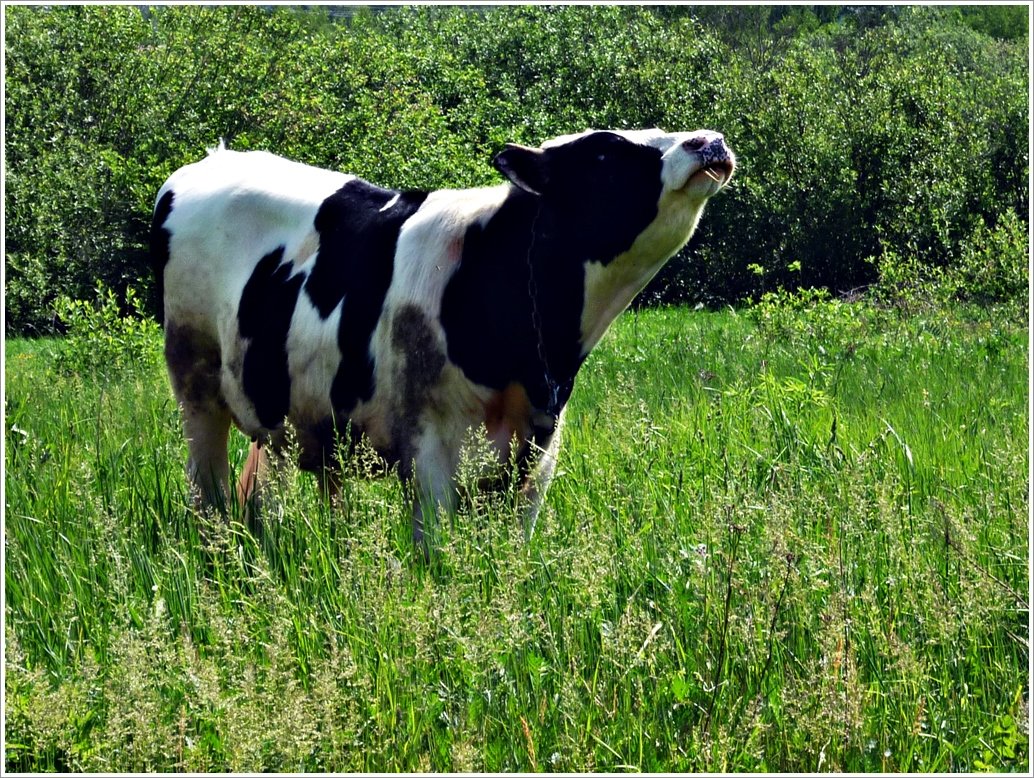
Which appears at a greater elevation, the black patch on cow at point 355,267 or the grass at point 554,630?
the black patch on cow at point 355,267

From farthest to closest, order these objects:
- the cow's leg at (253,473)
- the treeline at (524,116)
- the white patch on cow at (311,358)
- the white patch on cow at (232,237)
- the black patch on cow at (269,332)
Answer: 1. the treeline at (524,116)
2. the cow's leg at (253,473)
3. the white patch on cow at (232,237)
4. the black patch on cow at (269,332)
5. the white patch on cow at (311,358)

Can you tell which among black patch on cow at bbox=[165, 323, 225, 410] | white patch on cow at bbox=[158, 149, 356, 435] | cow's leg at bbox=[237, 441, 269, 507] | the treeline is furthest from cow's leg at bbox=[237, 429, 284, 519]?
the treeline

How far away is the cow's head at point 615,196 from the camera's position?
14.5 feet

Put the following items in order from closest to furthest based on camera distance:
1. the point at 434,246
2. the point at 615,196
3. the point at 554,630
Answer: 1. the point at 554,630
2. the point at 615,196
3. the point at 434,246

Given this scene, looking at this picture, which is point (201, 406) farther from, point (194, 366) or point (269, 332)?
point (269, 332)

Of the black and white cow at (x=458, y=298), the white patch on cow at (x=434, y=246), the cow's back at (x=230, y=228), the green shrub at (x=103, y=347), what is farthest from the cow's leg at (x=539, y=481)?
the green shrub at (x=103, y=347)

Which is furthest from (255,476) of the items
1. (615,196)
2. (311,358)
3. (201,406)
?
(615,196)

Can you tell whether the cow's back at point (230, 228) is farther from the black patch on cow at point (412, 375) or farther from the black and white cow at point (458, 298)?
the black patch on cow at point (412, 375)

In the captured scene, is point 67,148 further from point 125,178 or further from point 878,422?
point 878,422

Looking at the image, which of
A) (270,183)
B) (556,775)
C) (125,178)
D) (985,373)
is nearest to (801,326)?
(985,373)

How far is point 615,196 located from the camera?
4.55 m

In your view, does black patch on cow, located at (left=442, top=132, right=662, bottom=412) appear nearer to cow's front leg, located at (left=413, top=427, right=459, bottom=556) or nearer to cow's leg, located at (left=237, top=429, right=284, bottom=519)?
cow's front leg, located at (left=413, top=427, right=459, bottom=556)

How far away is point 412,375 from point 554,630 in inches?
53.1

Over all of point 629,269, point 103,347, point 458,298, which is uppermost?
point 629,269
